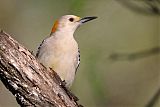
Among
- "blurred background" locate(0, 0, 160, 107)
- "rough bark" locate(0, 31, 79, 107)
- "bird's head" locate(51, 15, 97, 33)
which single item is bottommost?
"blurred background" locate(0, 0, 160, 107)

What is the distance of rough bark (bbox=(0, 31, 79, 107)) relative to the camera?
18.3ft

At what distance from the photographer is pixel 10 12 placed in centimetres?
1097

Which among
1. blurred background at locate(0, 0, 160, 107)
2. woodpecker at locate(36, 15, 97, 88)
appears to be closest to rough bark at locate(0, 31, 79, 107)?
woodpecker at locate(36, 15, 97, 88)

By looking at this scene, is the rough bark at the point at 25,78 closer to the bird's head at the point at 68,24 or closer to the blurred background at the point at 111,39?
the bird's head at the point at 68,24

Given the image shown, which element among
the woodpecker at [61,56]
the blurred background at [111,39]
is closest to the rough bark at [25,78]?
the woodpecker at [61,56]

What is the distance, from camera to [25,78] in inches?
223

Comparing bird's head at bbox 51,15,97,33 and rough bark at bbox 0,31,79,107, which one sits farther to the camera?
bird's head at bbox 51,15,97,33

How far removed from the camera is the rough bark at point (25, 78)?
5586mm

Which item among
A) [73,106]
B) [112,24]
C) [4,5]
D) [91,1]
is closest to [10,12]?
[4,5]

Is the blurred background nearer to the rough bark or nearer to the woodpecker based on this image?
the woodpecker

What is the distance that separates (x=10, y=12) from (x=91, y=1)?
4.11 metres

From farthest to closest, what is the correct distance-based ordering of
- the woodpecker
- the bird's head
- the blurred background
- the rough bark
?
1. the blurred background
2. the bird's head
3. the woodpecker
4. the rough bark

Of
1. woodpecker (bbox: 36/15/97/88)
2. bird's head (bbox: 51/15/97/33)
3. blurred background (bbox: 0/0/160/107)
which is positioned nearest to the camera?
woodpecker (bbox: 36/15/97/88)

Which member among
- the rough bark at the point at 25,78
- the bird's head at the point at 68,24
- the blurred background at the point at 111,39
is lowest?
the blurred background at the point at 111,39
